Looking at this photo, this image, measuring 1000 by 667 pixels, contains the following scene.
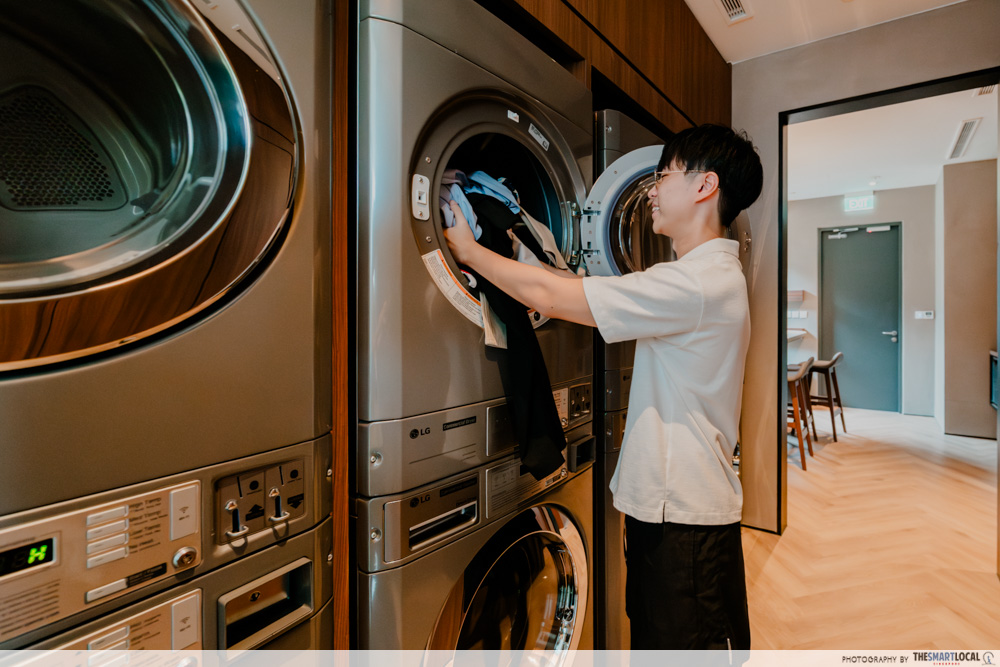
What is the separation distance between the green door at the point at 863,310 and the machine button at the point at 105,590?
7.66 metres

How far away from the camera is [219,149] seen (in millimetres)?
621

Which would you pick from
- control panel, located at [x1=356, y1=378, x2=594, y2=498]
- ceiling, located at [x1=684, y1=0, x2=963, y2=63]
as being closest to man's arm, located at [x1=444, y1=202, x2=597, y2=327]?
control panel, located at [x1=356, y1=378, x2=594, y2=498]

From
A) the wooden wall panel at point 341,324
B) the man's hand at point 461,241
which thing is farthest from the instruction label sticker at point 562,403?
the wooden wall panel at point 341,324

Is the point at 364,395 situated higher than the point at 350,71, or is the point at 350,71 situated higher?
the point at 350,71

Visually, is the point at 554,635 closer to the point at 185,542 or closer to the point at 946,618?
the point at 185,542

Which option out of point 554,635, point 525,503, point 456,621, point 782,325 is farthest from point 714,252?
point 782,325

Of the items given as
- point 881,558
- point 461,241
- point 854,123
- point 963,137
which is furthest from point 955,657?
point 963,137

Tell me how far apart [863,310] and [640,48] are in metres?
6.30

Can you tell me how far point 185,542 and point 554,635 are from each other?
40.4 inches

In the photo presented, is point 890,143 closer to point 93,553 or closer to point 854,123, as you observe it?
point 854,123

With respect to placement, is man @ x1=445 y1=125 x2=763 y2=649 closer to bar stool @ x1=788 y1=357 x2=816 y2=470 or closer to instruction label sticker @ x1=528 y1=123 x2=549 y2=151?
instruction label sticker @ x1=528 y1=123 x2=549 y2=151

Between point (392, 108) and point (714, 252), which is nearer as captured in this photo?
point (392, 108)

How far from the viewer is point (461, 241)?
3.18 feet

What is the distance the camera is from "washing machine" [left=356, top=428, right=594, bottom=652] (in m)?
0.82
